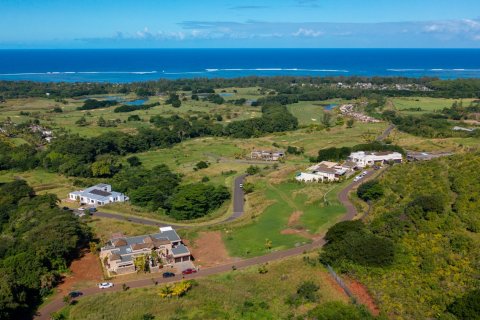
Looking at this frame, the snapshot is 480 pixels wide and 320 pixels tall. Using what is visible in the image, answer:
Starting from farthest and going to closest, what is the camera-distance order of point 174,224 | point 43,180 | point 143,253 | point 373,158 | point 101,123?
point 101,123 → point 43,180 → point 373,158 → point 174,224 → point 143,253

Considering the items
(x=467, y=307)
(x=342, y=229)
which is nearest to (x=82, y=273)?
(x=342, y=229)

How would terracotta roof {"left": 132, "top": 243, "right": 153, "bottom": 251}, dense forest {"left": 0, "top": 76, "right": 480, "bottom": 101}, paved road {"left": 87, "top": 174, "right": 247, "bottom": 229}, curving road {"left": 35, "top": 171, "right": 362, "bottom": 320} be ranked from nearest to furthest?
curving road {"left": 35, "top": 171, "right": 362, "bottom": 320} → terracotta roof {"left": 132, "top": 243, "right": 153, "bottom": 251} → paved road {"left": 87, "top": 174, "right": 247, "bottom": 229} → dense forest {"left": 0, "top": 76, "right": 480, "bottom": 101}

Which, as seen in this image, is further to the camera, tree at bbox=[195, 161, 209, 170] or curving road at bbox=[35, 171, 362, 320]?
tree at bbox=[195, 161, 209, 170]

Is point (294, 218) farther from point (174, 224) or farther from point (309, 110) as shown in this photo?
point (309, 110)

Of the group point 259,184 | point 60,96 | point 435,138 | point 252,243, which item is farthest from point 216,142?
point 60,96

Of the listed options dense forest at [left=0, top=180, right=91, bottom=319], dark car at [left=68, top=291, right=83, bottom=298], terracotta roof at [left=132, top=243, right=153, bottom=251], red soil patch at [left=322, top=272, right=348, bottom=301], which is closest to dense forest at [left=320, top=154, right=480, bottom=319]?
red soil patch at [left=322, top=272, right=348, bottom=301]

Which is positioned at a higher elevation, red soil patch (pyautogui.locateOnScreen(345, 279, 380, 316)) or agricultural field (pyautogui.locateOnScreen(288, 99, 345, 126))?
agricultural field (pyautogui.locateOnScreen(288, 99, 345, 126))

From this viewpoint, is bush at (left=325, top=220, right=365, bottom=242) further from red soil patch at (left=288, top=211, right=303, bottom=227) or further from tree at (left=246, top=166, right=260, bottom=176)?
tree at (left=246, top=166, right=260, bottom=176)
